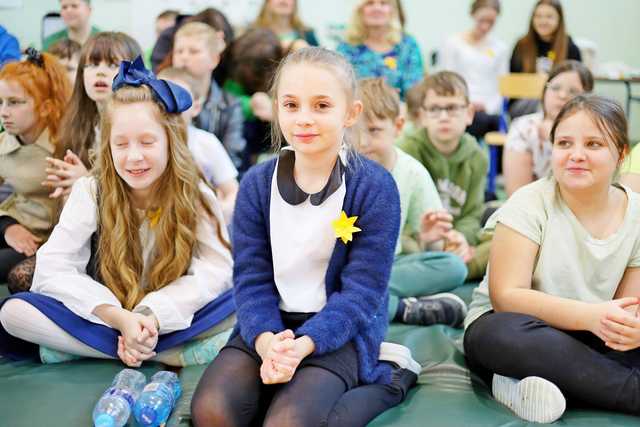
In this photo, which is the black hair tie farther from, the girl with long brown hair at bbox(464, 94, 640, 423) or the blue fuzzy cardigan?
the girl with long brown hair at bbox(464, 94, 640, 423)

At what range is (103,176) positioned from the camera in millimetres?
1633

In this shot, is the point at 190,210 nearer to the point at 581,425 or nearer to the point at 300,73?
the point at 300,73

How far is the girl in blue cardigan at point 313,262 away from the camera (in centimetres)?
128

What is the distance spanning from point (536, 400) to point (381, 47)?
212 centimetres

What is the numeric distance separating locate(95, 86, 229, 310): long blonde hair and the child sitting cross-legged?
0.53 meters

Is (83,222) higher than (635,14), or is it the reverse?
(635,14)

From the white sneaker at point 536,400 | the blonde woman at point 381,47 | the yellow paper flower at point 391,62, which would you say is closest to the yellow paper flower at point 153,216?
the white sneaker at point 536,400

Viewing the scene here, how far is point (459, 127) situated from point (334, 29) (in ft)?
8.12

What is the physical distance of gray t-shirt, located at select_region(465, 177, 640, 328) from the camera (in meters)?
1.47

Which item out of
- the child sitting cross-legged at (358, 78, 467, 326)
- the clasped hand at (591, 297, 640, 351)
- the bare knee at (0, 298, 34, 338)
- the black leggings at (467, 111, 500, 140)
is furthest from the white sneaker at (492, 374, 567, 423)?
the black leggings at (467, 111, 500, 140)

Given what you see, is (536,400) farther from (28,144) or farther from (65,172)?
(28,144)

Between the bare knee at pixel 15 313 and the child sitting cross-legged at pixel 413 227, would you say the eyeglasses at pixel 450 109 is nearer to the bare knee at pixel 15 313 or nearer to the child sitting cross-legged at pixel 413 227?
the child sitting cross-legged at pixel 413 227

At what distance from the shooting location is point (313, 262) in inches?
54.6

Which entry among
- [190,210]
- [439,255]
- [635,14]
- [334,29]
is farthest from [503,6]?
[190,210]
